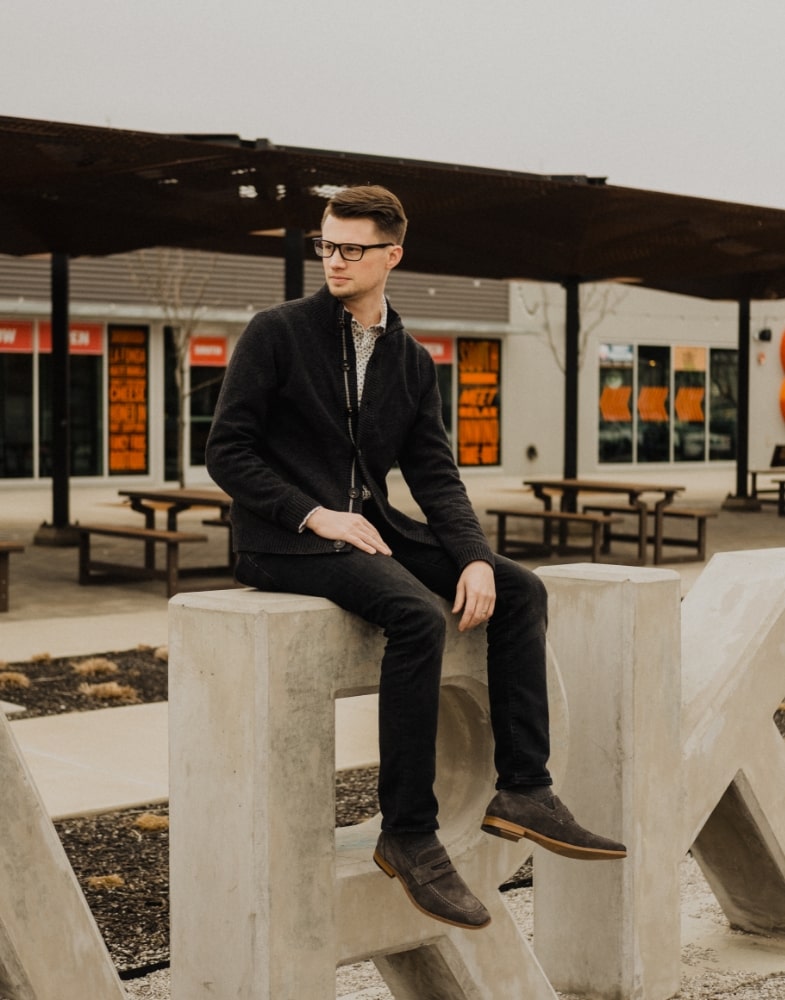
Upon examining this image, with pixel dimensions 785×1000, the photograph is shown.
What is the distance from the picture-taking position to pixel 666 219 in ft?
46.4

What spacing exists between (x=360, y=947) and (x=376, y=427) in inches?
45.0

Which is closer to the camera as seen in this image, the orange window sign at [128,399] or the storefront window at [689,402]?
the orange window sign at [128,399]

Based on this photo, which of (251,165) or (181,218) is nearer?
(251,165)

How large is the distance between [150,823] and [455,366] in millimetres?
27690

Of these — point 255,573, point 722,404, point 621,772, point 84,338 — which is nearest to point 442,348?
point 84,338

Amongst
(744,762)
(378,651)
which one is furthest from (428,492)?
(744,762)

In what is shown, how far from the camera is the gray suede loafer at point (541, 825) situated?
3371 millimetres

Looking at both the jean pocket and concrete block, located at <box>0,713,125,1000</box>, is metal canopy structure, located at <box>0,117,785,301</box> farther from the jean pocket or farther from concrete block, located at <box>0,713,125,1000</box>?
concrete block, located at <box>0,713,125,1000</box>

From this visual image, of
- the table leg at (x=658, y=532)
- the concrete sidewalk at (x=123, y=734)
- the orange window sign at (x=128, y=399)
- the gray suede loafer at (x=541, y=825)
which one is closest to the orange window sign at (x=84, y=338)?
the orange window sign at (x=128, y=399)

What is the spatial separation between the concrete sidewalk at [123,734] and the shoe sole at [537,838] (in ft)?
3.02

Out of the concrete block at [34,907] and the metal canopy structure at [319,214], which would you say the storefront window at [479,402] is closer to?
the metal canopy structure at [319,214]

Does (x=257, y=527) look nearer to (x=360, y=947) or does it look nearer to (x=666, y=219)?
(x=360, y=947)

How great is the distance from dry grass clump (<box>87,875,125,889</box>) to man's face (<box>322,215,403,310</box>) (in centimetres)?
219

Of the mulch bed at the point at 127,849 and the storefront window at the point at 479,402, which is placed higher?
the storefront window at the point at 479,402
